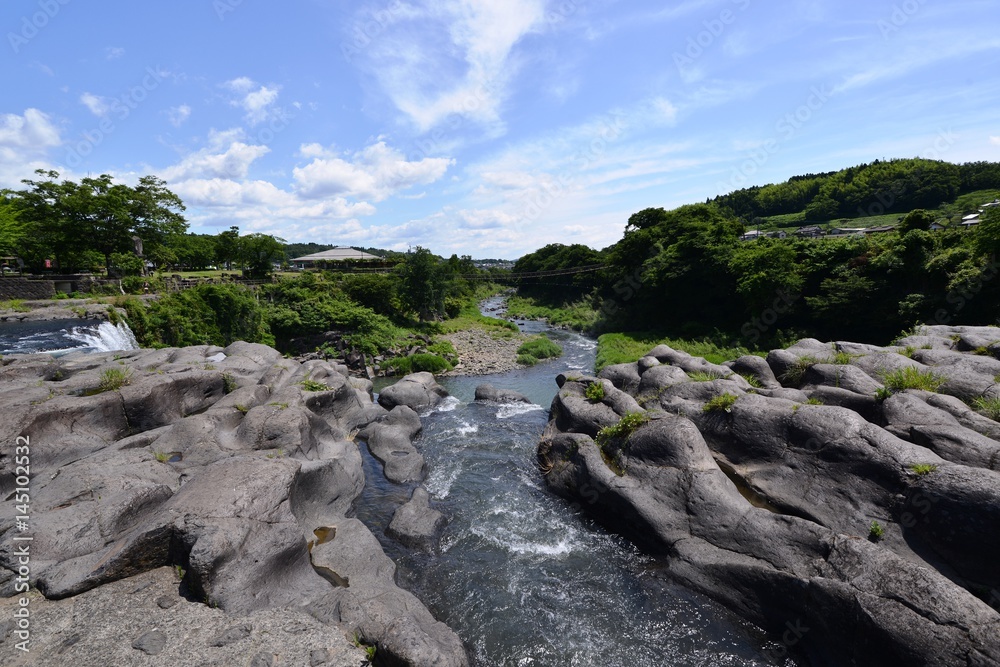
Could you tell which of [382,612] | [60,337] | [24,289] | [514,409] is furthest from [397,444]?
[24,289]

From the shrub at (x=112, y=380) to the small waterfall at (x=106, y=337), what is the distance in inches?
487

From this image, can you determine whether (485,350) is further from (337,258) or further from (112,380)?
(337,258)

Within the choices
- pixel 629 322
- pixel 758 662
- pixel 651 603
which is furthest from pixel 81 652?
pixel 629 322

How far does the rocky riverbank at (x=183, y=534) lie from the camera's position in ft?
26.5

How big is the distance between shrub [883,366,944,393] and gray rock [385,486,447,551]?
15.3m

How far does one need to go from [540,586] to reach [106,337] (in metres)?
30.2

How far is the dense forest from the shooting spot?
28.3 meters

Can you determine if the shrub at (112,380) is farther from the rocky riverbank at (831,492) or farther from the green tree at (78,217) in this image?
the green tree at (78,217)

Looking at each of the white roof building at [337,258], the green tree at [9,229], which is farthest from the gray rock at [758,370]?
the white roof building at [337,258]

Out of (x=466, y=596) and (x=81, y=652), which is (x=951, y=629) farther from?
(x=81, y=652)

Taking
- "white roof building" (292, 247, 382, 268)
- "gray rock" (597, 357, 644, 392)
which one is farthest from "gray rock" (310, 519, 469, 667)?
"white roof building" (292, 247, 382, 268)

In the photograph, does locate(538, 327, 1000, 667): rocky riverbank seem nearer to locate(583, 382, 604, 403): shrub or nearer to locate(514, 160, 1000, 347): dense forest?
locate(583, 382, 604, 403): shrub

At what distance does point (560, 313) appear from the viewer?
79562 millimetres

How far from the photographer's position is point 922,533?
1020 cm
